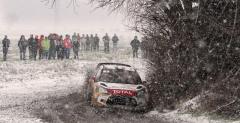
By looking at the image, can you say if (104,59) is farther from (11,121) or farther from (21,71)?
(11,121)

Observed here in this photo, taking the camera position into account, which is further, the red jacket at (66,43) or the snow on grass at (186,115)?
the red jacket at (66,43)

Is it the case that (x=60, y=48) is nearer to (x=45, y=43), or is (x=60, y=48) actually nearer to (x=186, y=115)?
(x=45, y=43)

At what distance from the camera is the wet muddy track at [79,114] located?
14.2 metres

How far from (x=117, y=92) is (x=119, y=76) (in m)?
1.33

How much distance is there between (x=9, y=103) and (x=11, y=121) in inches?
206

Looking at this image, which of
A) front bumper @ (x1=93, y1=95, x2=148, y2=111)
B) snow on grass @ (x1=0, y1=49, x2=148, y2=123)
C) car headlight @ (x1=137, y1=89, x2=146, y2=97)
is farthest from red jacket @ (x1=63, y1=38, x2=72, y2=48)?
front bumper @ (x1=93, y1=95, x2=148, y2=111)

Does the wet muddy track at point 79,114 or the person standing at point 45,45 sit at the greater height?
the person standing at point 45,45

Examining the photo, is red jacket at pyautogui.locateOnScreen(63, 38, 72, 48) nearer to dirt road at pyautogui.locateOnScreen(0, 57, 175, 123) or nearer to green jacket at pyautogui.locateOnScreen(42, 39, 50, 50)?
green jacket at pyautogui.locateOnScreen(42, 39, 50, 50)

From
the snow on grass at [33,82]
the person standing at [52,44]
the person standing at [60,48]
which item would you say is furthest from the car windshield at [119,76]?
the person standing at [60,48]

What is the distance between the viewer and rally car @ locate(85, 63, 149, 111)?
1617 centimetres

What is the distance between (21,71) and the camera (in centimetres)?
3189

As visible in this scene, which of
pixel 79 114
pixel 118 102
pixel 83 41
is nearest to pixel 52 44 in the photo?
pixel 83 41

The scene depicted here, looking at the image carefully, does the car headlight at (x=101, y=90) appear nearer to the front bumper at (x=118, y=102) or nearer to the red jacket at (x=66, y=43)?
the front bumper at (x=118, y=102)

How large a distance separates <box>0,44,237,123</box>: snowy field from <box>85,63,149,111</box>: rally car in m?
0.29
